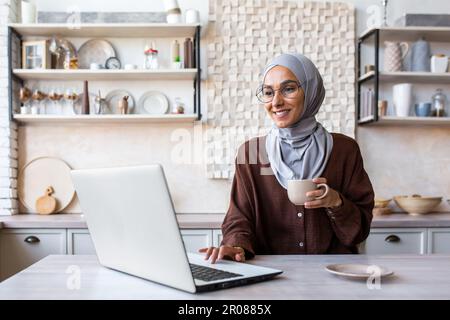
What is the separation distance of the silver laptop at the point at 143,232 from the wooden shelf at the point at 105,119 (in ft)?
6.11

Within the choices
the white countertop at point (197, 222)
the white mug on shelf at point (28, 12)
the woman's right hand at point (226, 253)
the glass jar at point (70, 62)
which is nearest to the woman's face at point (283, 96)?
the woman's right hand at point (226, 253)

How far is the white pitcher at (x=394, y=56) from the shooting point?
320 centimetres

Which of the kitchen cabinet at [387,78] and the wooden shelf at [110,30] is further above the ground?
the wooden shelf at [110,30]

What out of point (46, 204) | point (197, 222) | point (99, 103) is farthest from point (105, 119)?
point (197, 222)

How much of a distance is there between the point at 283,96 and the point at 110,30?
1865mm

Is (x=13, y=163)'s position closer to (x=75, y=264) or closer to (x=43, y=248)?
(x=43, y=248)

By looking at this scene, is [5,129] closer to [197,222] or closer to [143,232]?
[197,222]

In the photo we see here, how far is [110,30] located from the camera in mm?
3162

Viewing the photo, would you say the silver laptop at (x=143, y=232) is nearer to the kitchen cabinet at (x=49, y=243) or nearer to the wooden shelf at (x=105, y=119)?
the kitchen cabinet at (x=49, y=243)

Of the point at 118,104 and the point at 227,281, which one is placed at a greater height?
the point at 118,104

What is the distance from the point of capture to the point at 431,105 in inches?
129
